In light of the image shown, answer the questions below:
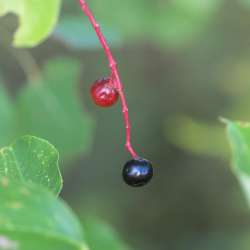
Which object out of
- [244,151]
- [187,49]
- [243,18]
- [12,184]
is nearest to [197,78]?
[187,49]

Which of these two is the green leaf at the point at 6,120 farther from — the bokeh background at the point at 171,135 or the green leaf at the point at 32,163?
the green leaf at the point at 32,163

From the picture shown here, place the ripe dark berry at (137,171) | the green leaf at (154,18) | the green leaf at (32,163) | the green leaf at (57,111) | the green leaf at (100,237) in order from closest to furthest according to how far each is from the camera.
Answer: the green leaf at (32,163)
the ripe dark berry at (137,171)
the green leaf at (100,237)
the green leaf at (57,111)
the green leaf at (154,18)

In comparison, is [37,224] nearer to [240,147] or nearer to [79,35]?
[240,147]

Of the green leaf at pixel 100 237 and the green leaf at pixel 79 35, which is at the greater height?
the green leaf at pixel 79 35

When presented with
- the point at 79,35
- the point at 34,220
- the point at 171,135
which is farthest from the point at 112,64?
the point at 171,135

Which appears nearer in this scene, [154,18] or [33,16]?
[33,16]

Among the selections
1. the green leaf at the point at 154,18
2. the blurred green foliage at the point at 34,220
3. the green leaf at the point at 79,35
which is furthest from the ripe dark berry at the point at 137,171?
Answer: the green leaf at the point at 154,18

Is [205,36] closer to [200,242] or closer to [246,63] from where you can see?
[246,63]

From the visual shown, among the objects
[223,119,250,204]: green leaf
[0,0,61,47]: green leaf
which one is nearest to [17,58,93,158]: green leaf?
[0,0,61,47]: green leaf
